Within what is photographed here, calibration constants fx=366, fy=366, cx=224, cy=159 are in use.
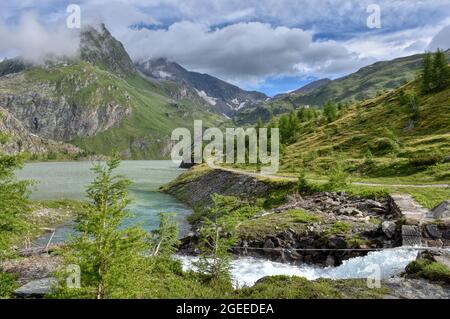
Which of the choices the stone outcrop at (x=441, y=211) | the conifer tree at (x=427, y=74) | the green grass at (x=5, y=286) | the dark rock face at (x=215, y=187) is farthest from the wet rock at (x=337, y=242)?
the conifer tree at (x=427, y=74)

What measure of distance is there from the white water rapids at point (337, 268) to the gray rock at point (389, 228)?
3280 mm

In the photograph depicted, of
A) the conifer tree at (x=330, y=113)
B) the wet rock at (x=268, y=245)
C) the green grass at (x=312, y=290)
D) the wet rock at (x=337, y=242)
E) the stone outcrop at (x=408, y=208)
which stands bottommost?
the wet rock at (x=268, y=245)

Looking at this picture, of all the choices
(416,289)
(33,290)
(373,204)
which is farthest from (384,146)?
(33,290)

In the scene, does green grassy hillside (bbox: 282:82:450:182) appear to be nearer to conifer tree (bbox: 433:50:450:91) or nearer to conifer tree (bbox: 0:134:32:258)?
conifer tree (bbox: 433:50:450:91)

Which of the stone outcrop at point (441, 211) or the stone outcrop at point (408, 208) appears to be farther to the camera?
the stone outcrop at point (441, 211)

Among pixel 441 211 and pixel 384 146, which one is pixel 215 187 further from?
pixel 441 211

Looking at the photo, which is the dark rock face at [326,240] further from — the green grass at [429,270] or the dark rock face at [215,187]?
the dark rock face at [215,187]

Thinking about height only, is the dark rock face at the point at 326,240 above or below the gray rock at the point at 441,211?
below

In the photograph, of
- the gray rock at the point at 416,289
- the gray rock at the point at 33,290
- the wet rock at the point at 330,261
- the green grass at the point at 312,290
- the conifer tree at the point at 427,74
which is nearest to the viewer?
the gray rock at the point at 416,289

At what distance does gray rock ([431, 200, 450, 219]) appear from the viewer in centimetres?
3380

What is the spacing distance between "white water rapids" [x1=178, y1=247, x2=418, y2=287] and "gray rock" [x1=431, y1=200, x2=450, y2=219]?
262 inches

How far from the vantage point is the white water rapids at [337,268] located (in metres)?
28.0

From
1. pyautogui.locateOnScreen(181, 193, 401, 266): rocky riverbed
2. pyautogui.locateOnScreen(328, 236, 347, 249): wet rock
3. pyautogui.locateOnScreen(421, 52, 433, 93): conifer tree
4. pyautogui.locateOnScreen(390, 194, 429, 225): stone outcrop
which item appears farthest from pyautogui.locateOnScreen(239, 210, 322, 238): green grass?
pyautogui.locateOnScreen(421, 52, 433, 93): conifer tree
